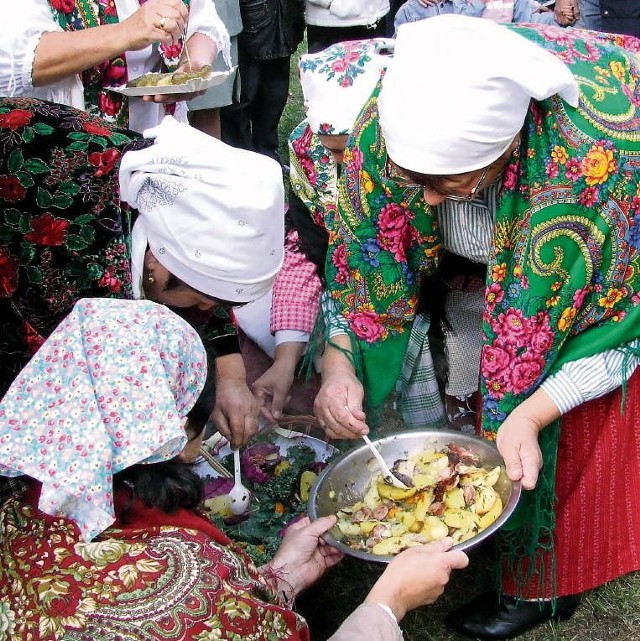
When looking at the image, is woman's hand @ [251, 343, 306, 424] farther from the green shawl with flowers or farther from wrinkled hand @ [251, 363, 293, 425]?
the green shawl with flowers

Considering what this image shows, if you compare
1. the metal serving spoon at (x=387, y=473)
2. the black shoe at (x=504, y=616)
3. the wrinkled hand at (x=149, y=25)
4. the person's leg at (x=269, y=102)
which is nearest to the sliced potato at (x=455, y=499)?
the metal serving spoon at (x=387, y=473)

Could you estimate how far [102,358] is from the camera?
1.46m

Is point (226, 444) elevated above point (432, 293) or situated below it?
below

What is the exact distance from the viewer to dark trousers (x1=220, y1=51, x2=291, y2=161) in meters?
4.86

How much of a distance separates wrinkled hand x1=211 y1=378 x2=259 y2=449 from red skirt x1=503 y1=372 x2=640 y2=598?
0.86 metres

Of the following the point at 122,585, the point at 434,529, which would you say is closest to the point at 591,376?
the point at 434,529

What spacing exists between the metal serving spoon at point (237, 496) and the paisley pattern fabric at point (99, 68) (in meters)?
1.08

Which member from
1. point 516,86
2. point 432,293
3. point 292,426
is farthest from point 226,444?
point 516,86

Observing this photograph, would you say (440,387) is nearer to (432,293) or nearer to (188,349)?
(432,293)

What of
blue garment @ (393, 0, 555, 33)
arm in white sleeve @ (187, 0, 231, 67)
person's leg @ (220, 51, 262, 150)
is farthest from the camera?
person's leg @ (220, 51, 262, 150)

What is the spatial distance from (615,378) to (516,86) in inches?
30.5

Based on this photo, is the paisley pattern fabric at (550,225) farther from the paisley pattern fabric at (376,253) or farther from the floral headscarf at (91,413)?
the floral headscarf at (91,413)

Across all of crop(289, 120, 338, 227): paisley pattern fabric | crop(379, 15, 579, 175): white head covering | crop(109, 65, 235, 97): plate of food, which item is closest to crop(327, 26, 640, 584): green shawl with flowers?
crop(379, 15, 579, 175): white head covering

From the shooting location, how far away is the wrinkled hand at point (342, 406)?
7.60 ft
